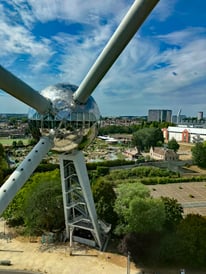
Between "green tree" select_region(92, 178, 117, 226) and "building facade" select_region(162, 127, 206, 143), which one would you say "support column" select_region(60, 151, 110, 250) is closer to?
"green tree" select_region(92, 178, 117, 226)

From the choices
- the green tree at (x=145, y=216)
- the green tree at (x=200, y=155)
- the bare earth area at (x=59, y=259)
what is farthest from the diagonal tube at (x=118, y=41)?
the green tree at (x=200, y=155)

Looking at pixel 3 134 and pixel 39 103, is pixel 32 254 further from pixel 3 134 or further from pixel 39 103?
pixel 3 134

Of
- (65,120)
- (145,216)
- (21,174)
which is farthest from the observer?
(145,216)

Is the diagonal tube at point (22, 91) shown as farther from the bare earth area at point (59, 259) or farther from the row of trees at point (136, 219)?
the bare earth area at point (59, 259)

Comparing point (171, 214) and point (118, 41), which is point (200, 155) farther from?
point (118, 41)

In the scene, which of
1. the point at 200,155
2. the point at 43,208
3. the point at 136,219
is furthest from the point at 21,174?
the point at 200,155

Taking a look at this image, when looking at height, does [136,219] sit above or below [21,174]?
below
